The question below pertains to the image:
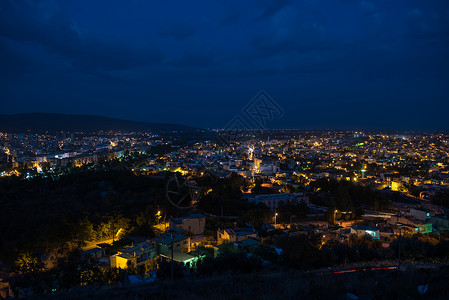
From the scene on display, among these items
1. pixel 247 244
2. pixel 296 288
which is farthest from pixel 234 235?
pixel 296 288

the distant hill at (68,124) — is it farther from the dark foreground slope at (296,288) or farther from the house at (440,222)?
the house at (440,222)

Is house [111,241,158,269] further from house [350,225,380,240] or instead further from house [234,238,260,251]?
house [350,225,380,240]

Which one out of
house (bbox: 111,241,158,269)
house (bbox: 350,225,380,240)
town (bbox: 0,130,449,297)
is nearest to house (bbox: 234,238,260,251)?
town (bbox: 0,130,449,297)

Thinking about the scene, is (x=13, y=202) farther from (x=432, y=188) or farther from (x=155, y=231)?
(x=432, y=188)

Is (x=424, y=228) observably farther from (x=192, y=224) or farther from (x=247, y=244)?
(x=192, y=224)

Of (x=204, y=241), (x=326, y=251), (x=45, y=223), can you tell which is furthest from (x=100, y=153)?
(x=326, y=251)
